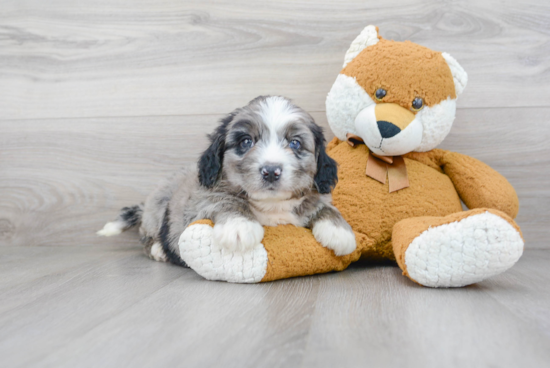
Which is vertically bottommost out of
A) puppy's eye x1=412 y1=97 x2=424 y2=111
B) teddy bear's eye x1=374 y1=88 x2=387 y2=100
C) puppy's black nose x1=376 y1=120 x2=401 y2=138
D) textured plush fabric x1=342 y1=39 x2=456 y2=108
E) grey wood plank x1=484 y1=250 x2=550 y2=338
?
grey wood plank x1=484 y1=250 x2=550 y2=338

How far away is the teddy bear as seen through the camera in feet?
4.71

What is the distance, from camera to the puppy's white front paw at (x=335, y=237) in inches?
59.4

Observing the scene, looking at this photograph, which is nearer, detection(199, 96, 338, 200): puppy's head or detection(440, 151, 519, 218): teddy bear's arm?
detection(199, 96, 338, 200): puppy's head

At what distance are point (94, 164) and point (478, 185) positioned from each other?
1961mm

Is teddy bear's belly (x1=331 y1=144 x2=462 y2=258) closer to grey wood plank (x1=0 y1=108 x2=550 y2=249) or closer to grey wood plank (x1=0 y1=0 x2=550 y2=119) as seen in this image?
grey wood plank (x1=0 y1=108 x2=550 y2=249)

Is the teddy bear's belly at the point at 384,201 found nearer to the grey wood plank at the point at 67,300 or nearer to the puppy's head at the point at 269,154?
the puppy's head at the point at 269,154

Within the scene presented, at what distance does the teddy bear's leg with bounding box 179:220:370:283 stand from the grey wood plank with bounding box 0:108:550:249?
86cm

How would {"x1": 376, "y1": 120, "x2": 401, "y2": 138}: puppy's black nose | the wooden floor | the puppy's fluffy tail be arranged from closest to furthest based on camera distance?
the wooden floor < {"x1": 376, "y1": 120, "x2": 401, "y2": 138}: puppy's black nose < the puppy's fluffy tail

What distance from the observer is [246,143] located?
151 cm

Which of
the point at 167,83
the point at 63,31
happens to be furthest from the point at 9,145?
the point at 167,83

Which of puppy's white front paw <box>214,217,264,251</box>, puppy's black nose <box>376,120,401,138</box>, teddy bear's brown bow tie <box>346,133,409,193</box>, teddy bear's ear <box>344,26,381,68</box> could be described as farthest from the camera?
teddy bear's ear <box>344,26,381,68</box>

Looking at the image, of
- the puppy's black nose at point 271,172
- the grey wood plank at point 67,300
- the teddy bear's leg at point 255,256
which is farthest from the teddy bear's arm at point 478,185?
the grey wood plank at point 67,300

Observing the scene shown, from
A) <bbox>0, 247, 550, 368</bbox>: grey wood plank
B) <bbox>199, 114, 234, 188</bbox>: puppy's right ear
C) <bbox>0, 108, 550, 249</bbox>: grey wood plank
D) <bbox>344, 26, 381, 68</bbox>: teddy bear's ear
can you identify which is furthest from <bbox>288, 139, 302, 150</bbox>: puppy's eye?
<bbox>0, 108, 550, 249</bbox>: grey wood plank

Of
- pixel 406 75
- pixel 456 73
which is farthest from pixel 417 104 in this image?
pixel 456 73
